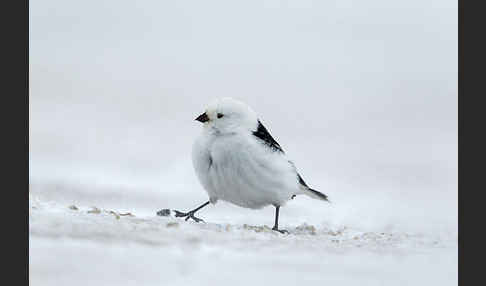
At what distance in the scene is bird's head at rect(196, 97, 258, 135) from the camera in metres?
5.22

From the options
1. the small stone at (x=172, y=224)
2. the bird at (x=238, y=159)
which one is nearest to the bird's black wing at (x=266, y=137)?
the bird at (x=238, y=159)

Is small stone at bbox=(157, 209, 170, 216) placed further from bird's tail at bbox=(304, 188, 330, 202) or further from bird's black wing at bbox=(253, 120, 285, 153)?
bird's tail at bbox=(304, 188, 330, 202)

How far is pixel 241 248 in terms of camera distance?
457 centimetres

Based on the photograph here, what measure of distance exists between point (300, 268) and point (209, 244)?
1.55ft

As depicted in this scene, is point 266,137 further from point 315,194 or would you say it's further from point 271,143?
point 315,194

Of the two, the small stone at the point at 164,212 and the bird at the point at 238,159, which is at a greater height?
the bird at the point at 238,159

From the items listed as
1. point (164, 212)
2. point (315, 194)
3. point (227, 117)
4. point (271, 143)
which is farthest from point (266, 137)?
point (164, 212)

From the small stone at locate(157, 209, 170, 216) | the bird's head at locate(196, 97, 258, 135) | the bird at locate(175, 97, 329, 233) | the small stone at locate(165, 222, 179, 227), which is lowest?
the small stone at locate(165, 222, 179, 227)

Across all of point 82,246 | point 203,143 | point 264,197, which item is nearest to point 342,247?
point 264,197

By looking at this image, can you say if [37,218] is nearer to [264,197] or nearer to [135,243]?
[135,243]

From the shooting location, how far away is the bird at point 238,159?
5148mm

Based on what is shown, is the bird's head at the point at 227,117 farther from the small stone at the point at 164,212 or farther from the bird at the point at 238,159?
the small stone at the point at 164,212

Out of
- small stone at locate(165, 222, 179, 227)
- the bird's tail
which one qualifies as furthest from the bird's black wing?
small stone at locate(165, 222, 179, 227)

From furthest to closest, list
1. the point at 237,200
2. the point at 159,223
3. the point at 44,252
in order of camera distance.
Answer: the point at 237,200
the point at 159,223
the point at 44,252
